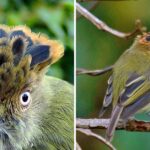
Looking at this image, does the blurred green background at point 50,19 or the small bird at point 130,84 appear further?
the blurred green background at point 50,19

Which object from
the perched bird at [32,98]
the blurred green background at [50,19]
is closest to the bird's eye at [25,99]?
the perched bird at [32,98]

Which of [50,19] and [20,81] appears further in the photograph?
[50,19]

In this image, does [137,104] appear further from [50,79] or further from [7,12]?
[7,12]

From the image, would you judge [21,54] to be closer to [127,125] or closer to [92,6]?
[92,6]

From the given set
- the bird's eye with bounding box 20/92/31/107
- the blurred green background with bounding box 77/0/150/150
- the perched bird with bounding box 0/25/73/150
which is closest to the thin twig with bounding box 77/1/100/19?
the blurred green background with bounding box 77/0/150/150

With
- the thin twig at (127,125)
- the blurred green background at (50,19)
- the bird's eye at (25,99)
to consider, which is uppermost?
the blurred green background at (50,19)

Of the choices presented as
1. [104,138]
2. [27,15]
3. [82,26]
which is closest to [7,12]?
[27,15]

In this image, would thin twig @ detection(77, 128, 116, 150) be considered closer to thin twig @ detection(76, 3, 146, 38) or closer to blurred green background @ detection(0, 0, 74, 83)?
blurred green background @ detection(0, 0, 74, 83)

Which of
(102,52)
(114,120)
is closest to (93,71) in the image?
(102,52)

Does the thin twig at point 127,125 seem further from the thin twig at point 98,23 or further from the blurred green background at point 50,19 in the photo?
the thin twig at point 98,23
